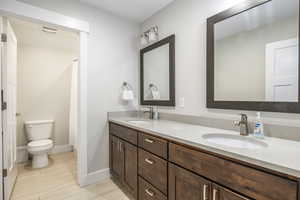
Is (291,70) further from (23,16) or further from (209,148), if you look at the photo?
(23,16)

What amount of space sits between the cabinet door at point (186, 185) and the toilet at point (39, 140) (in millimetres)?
2285

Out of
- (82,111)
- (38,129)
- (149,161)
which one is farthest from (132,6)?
(38,129)

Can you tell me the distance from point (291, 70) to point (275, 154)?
65 cm

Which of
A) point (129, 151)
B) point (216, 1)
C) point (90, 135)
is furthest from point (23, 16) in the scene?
point (216, 1)

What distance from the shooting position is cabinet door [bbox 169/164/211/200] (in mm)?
948

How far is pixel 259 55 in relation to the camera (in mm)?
1211

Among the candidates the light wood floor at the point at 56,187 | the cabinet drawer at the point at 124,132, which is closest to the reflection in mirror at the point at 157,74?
the cabinet drawer at the point at 124,132

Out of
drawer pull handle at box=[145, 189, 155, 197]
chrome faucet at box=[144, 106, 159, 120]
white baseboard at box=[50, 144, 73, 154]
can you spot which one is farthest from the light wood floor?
chrome faucet at box=[144, 106, 159, 120]

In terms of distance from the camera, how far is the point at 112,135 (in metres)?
2.10

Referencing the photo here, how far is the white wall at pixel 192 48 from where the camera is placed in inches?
60.7

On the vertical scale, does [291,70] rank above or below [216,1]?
below

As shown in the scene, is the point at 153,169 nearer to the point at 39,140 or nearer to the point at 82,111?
the point at 82,111

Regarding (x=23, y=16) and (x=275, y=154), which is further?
(x=23, y=16)

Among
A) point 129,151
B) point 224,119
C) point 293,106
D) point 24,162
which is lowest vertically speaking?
point 24,162
